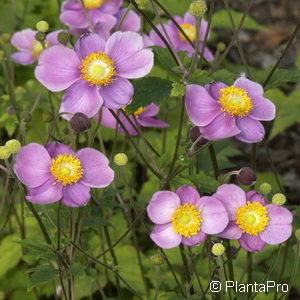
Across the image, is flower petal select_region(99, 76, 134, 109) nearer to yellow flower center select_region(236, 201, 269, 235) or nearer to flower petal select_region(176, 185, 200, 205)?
flower petal select_region(176, 185, 200, 205)

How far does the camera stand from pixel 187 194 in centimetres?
142

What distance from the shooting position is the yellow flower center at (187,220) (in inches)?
54.9

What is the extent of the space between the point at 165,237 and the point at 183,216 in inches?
2.4

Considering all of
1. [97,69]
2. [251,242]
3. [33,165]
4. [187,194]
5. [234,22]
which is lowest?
[234,22]

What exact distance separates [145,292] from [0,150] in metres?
0.92

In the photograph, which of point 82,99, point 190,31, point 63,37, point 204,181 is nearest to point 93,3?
point 190,31

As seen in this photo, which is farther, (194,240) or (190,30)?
(190,30)

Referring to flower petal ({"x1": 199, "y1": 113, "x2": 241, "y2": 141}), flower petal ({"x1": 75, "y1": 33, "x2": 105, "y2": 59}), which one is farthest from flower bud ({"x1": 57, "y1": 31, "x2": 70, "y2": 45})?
flower petal ({"x1": 199, "y1": 113, "x2": 241, "y2": 141})

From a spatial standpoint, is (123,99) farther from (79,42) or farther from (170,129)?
(170,129)

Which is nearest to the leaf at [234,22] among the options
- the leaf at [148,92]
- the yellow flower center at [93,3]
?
the yellow flower center at [93,3]

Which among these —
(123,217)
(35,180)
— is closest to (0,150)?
(35,180)

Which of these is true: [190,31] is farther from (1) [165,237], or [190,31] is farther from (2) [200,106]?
(1) [165,237]

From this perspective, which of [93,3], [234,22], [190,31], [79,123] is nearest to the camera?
[79,123]

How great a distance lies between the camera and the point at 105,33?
1844mm
